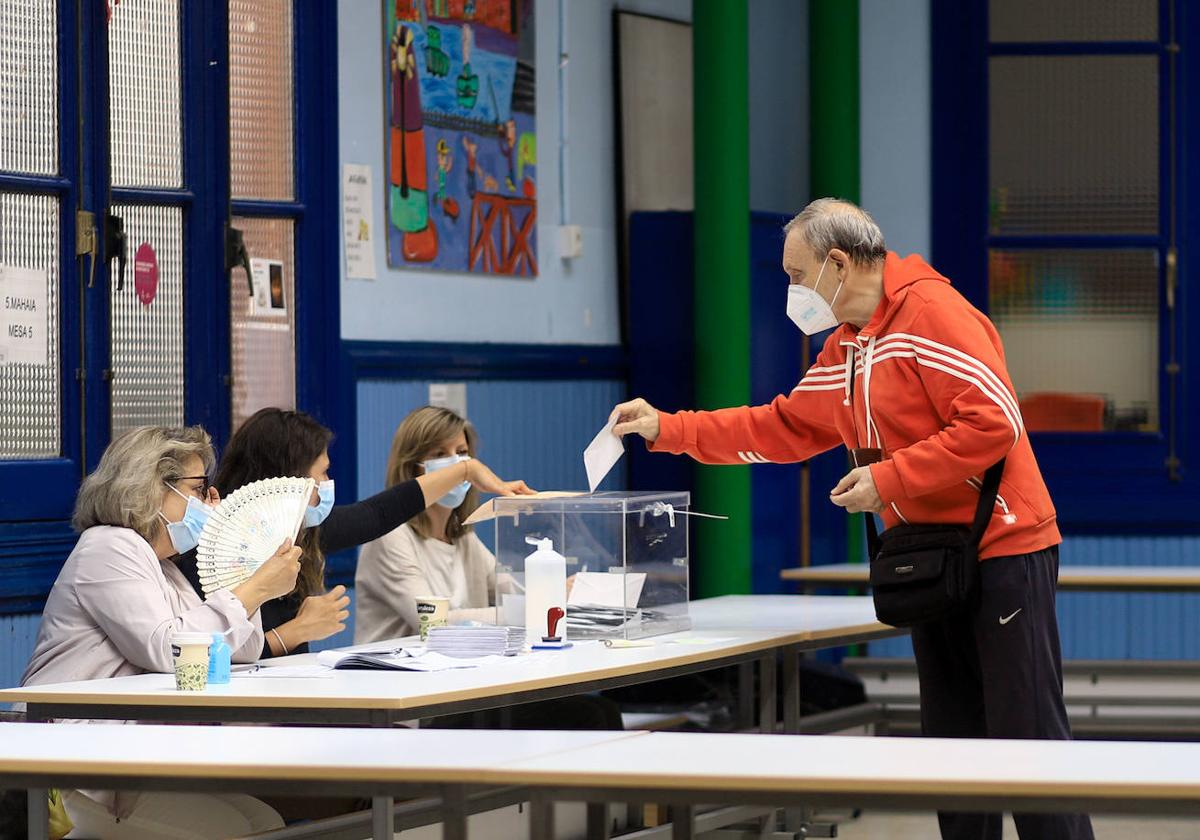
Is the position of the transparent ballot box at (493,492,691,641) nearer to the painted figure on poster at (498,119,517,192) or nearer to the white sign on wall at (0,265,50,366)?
the white sign on wall at (0,265,50,366)

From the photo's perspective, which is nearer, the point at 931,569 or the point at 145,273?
the point at 931,569

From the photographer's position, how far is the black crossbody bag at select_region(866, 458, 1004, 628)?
3.70 metres

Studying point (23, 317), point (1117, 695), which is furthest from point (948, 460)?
point (1117, 695)

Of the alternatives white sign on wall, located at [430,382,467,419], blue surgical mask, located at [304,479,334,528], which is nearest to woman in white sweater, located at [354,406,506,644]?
blue surgical mask, located at [304,479,334,528]

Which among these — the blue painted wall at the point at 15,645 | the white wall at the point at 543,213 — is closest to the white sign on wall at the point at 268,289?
the white wall at the point at 543,213

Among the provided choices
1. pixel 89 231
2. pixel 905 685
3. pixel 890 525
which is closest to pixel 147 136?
pixel 89 231

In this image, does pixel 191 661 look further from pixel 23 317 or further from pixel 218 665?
pixel 23 317

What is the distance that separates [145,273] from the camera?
17.0 ft

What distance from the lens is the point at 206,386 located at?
5.36m

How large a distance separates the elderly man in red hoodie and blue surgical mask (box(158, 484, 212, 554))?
132 centimetres

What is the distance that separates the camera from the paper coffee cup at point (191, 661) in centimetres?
338

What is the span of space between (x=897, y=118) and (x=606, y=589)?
4228 millimetres

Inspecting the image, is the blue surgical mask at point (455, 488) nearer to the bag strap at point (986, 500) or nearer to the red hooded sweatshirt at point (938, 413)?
the red hooded sweatshirt at point (938, 413)

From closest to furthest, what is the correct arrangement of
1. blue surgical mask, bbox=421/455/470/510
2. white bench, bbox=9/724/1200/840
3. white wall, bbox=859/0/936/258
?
white bench, bbox=9/724/1200/840
blue surgical mask, bbox=421/455/470/510
white wall, bbox=859/0/936/258
